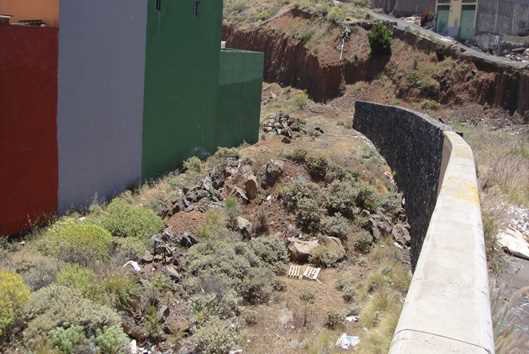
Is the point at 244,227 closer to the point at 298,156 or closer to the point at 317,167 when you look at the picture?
the point at 317,167

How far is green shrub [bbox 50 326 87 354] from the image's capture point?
632 centimetres

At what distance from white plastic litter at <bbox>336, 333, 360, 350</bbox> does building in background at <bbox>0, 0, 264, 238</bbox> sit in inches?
263

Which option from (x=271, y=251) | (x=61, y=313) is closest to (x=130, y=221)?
(x=271, y=251)

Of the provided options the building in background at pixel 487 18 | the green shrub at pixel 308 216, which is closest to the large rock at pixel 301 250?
the green shrub at pixel 308 216

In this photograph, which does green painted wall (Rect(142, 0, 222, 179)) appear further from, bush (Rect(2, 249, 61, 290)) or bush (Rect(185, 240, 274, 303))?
bush (Rect(2, 249, 61, 290))

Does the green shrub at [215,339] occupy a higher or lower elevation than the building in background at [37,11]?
lower

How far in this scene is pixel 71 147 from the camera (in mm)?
11539

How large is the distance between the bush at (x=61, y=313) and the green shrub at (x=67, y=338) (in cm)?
13

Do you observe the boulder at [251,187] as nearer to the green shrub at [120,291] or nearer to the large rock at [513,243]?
the green shrub at [120,291]

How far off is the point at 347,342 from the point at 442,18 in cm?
3505

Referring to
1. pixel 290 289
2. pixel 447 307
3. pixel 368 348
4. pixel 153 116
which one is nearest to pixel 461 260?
pixel 447 307

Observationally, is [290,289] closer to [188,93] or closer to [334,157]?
[334,157]

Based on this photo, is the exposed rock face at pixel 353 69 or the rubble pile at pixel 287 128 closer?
the rubble pile at pixel 287 128

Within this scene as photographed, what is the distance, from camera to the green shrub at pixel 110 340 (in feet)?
21.4
